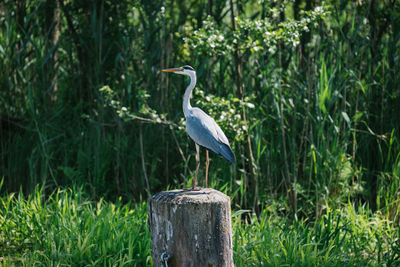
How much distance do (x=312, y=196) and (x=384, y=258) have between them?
1100 mm

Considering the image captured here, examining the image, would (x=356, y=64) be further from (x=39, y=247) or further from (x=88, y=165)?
(x=39, y=247)

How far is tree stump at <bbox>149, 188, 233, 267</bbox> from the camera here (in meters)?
2.59

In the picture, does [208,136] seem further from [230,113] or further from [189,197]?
[230,113]

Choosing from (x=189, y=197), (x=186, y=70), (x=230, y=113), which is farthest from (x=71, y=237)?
(x=230, y=113)

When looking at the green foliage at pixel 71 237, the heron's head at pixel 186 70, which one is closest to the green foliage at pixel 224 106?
the heron's head at pixel 186 70

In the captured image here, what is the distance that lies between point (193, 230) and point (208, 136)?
25.6 inches

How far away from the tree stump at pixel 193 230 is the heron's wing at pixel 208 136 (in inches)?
15.9

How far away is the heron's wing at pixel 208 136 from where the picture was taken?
3.00 meters

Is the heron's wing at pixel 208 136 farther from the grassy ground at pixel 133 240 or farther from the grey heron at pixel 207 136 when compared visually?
the grassy ground at pixel 133 240

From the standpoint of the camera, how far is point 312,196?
4.48 m

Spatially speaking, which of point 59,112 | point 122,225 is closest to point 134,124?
point 59,112

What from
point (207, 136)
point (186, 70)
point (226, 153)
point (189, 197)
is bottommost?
point (189, 197)

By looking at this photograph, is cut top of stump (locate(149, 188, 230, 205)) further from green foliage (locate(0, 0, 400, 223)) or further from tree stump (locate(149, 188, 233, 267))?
green foliage (locate(0, 0, 400, 223))

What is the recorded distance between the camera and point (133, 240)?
337 cm
